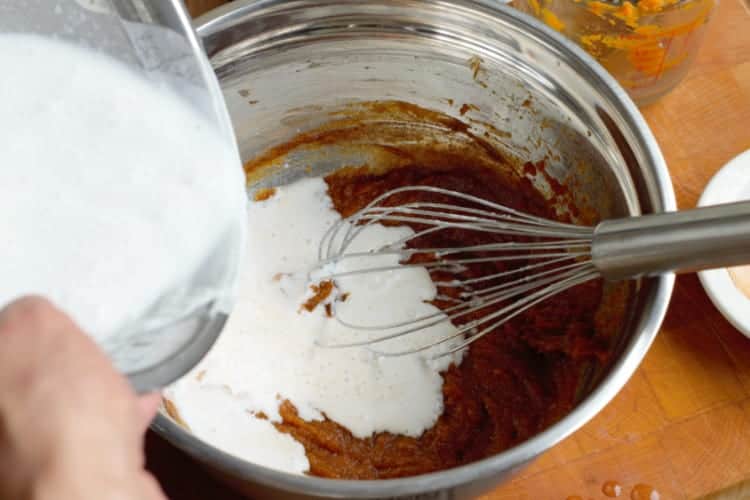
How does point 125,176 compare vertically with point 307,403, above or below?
above

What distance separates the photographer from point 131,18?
67cm

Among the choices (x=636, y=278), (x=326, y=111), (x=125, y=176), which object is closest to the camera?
(x=125, y=176)

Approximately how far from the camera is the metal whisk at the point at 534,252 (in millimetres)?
728

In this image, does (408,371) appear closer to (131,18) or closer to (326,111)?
(326,111)

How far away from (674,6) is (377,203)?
459 mm

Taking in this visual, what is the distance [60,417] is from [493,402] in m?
0.64

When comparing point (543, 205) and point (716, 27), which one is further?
point (716, 27)

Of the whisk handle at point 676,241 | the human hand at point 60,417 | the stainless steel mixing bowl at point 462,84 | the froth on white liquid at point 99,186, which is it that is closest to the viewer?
the human hand at point 60,417

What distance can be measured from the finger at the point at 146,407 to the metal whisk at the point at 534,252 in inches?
18.0

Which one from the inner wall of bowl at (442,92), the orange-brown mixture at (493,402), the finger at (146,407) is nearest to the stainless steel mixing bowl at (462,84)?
the inner wall of bowl at (442,92)

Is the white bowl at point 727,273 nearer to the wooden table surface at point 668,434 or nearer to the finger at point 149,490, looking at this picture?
the wooden table surface at point 668,434

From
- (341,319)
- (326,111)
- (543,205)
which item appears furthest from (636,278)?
(326,111)

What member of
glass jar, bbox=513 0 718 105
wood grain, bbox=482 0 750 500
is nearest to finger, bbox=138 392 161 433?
wood grain, bbox=482 0 750 500

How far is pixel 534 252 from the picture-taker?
1.04m
